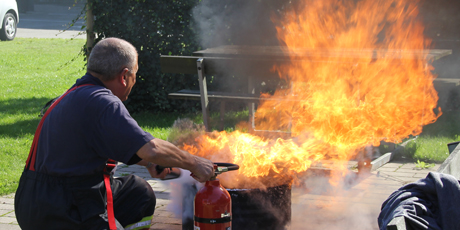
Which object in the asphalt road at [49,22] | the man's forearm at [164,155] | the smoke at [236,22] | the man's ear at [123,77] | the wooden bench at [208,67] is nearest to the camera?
the man's forearm at [164,155]

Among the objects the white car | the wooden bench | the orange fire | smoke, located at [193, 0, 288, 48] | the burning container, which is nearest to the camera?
the burning container

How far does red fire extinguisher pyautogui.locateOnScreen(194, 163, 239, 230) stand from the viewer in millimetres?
3004

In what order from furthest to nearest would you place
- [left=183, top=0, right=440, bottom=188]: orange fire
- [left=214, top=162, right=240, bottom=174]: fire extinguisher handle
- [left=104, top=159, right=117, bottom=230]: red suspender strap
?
[left=183, top=0, right=440, bottom=188]: orange fire, [left=214, top=162, right=240, bottom=174]: fire extinguisher handle, [left=104, top=159, right=117, bottom=230]: red suspender strap

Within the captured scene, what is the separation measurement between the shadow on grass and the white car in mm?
8001

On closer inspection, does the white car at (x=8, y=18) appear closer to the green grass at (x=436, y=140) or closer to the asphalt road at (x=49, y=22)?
the asphalt road at (x=49, y=22)

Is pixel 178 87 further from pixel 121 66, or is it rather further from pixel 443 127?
pixel 121 66

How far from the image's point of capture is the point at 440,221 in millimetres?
2531

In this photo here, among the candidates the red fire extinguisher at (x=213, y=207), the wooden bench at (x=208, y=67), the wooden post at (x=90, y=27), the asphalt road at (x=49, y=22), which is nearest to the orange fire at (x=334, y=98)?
the wooden bench at (x=208, y=67)

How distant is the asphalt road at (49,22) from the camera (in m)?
21.6

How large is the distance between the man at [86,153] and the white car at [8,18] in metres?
15.4

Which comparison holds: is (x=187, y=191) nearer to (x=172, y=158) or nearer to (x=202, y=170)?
(x=202, y=170)

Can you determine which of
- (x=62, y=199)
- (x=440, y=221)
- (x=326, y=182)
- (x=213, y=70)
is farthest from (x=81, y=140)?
(x=213, y=70)

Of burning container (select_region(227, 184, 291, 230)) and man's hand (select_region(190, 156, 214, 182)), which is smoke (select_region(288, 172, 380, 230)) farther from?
man's hand (select_region(190, 156, 214, 182))

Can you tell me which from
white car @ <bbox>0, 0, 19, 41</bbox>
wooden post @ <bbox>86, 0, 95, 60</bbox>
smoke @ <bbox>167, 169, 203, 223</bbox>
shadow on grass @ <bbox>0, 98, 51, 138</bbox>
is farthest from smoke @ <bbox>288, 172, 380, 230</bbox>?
white car @ <bbox>0, 0, 19, 41</bbox>
